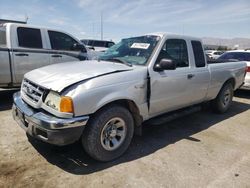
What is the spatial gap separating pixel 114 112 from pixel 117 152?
0.63 m

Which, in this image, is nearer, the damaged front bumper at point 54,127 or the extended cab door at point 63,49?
the damaged front bumper at point 54,127

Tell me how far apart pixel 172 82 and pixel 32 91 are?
7.22ft

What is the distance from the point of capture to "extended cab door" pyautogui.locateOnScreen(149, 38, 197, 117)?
3803mm

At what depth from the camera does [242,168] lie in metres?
3.38

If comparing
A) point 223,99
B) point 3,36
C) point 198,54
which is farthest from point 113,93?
point 3,36

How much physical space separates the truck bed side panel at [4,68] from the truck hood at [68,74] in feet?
8.76

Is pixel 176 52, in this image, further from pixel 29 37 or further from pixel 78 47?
pixel 29 37

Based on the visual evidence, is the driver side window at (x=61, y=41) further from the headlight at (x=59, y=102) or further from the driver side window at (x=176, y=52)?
the headlight at (x=59, y=102)

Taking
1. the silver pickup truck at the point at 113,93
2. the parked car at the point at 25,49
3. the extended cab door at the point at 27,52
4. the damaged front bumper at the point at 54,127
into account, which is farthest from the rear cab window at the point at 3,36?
the damaged front bumper at the point at 54,127

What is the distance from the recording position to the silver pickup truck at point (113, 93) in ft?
9.48

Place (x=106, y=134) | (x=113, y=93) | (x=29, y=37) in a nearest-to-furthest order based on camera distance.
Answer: (x=113, y=93) → (x=106, y=134) → (x=29, y=37)

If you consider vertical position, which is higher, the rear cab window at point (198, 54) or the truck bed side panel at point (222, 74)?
the rear cab window at point (198, 54)

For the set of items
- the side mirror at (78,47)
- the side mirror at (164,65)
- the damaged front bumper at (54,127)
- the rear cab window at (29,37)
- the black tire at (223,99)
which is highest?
the rear cab window at (29,37)

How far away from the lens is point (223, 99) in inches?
231
